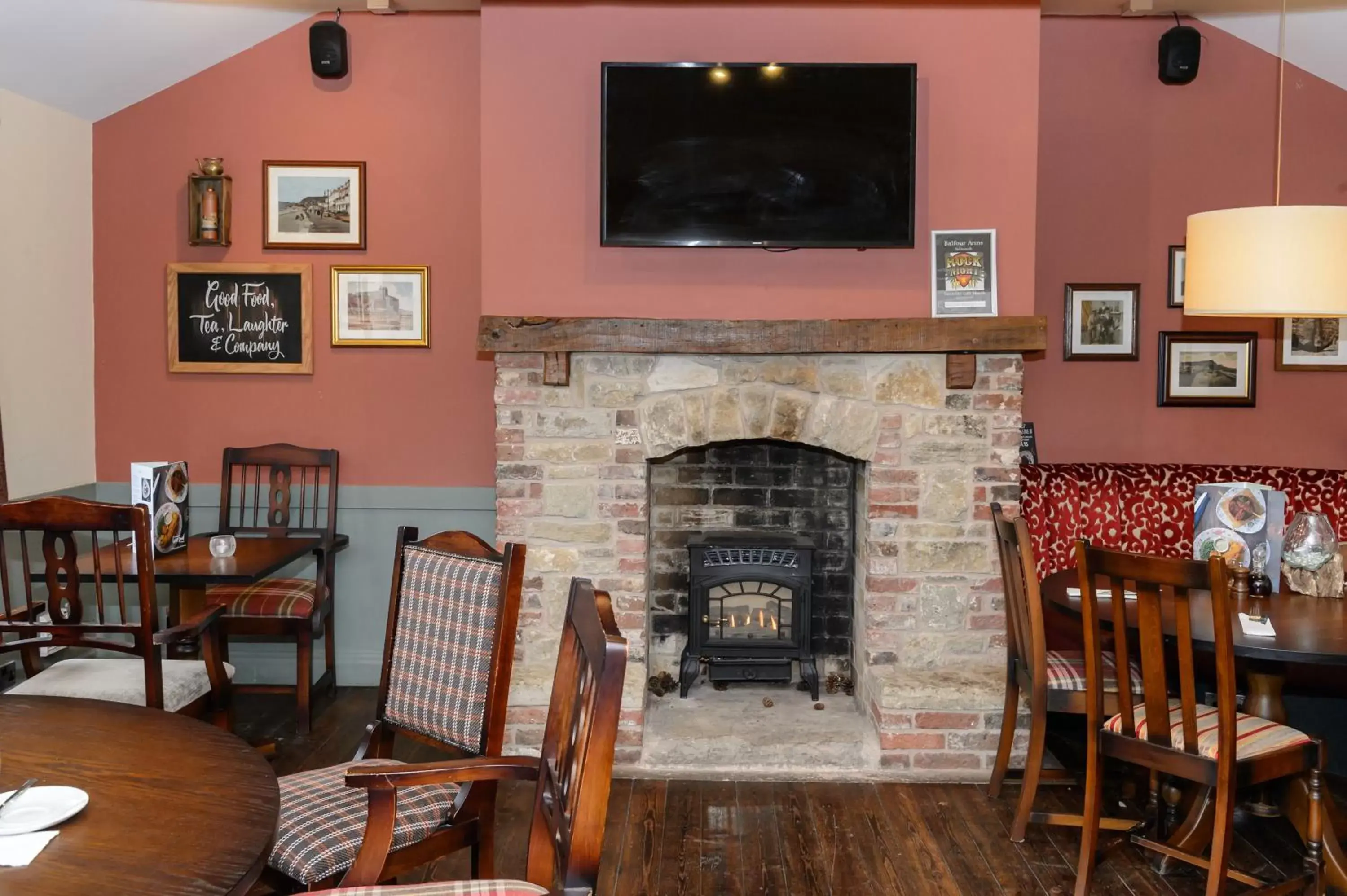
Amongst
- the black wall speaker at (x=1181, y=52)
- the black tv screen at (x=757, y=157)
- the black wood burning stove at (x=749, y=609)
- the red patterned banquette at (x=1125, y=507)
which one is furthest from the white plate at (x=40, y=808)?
the black wall speaker at (x=1181, y=52)

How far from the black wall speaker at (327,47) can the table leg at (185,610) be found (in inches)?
82.1

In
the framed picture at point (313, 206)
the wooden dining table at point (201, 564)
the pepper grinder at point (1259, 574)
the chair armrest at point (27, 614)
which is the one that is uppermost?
the framed picture at point (313, 206)

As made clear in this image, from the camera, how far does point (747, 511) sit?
175 inches

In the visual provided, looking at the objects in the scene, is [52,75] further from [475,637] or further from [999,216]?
[999,216]

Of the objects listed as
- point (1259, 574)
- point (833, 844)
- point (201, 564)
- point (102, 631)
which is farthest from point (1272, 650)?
point (201, 564)

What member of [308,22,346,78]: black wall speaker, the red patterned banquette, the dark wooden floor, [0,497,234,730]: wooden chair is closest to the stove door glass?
the dark wooden floor

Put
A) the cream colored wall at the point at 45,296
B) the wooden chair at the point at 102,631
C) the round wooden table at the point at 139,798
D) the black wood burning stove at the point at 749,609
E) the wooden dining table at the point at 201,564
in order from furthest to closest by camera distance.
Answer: the black wood burning stove at the point at 749,609, the cream colored wall at the point at 45,296, the wooden dining table at the point at 201,564, the wooden chair at the point at 102,631, the round wooden table at the point at 139,798

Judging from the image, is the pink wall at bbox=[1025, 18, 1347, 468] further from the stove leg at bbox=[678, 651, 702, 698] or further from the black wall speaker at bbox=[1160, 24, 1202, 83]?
the stove leg at bbox=[678, 651, 702, 698]

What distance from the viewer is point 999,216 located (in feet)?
11.9

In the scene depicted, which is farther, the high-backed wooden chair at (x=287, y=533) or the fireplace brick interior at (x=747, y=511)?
the fireplace brick interior at (x=747, y=511)

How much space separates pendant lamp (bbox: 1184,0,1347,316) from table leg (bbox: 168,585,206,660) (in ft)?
11.0

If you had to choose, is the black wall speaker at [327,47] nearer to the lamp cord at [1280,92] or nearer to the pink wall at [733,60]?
the pink wall at [733,60]

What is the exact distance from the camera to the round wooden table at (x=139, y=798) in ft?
4.51

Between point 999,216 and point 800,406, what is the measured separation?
3.06 feet
